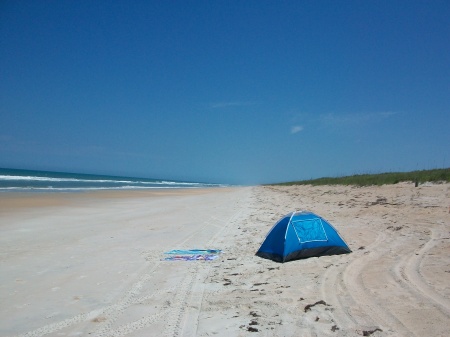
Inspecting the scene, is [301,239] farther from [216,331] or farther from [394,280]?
[216,331]

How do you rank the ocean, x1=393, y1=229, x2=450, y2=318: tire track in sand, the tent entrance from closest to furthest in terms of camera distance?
x1=393, y1=229, x2=450, y2=318: tire track in sand < the tent entrance < the ocean

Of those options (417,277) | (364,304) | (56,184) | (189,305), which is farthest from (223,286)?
(56,184)

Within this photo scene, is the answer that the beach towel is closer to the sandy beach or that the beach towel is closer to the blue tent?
the sandy beach

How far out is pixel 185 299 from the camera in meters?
5.47

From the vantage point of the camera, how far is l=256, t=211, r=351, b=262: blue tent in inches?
298

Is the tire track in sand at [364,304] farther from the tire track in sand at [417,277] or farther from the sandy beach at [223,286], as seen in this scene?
the tire track in sand at [417,277]

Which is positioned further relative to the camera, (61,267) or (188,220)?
(188,220)

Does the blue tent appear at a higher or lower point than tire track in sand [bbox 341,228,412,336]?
higher

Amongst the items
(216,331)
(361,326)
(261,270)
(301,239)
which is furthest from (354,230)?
(216,331)

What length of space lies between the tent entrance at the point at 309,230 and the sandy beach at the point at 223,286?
0.48 m

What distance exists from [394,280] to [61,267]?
6.57 metres

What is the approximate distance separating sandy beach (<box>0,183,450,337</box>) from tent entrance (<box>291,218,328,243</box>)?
1.58 feet

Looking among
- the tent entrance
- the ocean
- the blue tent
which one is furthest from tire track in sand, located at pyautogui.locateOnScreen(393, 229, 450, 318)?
the ocean

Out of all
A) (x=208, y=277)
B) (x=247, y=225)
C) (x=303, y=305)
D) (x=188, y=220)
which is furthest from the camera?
(x=188, y=220)
